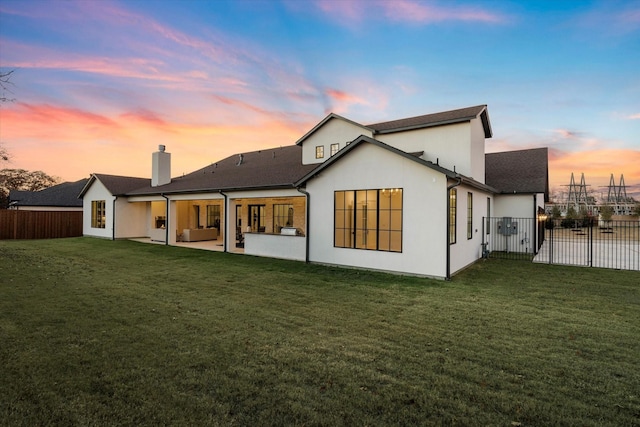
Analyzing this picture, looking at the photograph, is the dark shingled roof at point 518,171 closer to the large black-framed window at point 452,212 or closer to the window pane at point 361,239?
the large black-framed window at point 452,212

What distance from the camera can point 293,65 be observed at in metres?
15.5

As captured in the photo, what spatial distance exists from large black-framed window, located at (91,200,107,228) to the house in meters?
0.15

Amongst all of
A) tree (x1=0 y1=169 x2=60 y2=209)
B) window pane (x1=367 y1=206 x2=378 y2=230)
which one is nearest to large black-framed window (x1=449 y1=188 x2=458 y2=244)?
window pane (x1=367 y1=206 x2=378 y2=230)

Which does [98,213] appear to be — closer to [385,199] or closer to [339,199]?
[339,199]

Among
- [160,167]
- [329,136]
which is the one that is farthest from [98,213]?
[329,136]

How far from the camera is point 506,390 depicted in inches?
136

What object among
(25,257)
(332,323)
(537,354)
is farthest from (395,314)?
(25,257)

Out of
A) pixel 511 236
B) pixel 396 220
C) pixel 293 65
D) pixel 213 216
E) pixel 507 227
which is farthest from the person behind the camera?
pixel 213 216

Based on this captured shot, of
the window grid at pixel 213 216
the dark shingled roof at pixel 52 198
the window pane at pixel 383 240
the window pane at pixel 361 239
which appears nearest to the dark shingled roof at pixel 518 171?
the window pane at pixel 383 240

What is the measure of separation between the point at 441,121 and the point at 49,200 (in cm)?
3377

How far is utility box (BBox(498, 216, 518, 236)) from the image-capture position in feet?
51.4

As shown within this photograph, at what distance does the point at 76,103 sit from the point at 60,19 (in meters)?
5.66

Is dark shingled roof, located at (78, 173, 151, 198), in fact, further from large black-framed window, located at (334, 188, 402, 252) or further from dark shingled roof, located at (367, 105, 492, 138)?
dark shingled roof, located at (367, 105, 492, 138)

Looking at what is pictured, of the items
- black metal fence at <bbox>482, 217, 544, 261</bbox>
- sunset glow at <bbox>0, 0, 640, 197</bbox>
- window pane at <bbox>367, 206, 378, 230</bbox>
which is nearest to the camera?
window pane at <bbox>367, 206, 378, 230</bbox>
